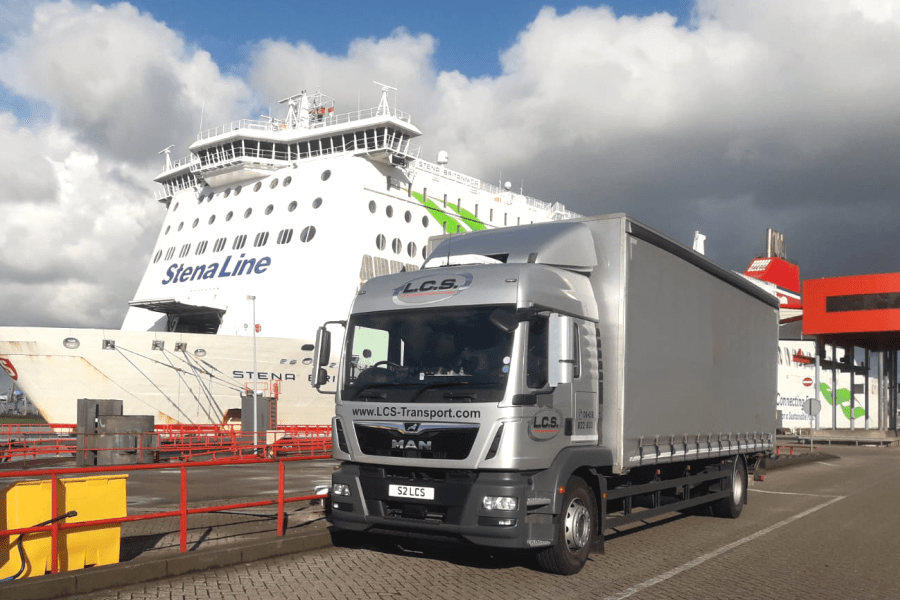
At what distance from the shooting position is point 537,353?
722cm

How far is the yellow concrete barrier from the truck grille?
2.20m

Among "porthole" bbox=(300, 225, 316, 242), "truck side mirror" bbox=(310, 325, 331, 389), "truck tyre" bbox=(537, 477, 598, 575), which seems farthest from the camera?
"porthole" bbox=(300, 225, 316, 242)

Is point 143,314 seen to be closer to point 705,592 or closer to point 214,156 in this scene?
point 214,156

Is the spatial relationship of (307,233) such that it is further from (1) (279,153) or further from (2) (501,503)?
(2) (501,503)

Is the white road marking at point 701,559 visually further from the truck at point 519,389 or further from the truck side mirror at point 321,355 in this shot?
the truck side mirror at point 321,355

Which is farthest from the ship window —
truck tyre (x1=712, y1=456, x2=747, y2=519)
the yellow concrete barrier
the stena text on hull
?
the yellow concrete barrier

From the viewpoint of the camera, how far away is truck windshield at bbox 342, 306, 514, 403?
7152mm

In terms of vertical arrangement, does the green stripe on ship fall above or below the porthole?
above

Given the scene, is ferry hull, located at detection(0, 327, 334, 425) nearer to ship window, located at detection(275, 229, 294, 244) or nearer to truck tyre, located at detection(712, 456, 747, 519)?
ship window, located at detection(275, 229, 294, 244)

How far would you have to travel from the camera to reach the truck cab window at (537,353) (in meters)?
7.12

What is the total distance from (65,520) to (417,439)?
3036 millimetres

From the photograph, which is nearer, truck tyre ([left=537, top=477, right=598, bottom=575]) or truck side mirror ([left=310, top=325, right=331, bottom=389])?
truck tyre ([left=537, top=477, right=598, bottom=575])

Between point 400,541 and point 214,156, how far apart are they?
26219 millimetres

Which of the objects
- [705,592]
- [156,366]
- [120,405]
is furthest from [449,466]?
[156,366]
